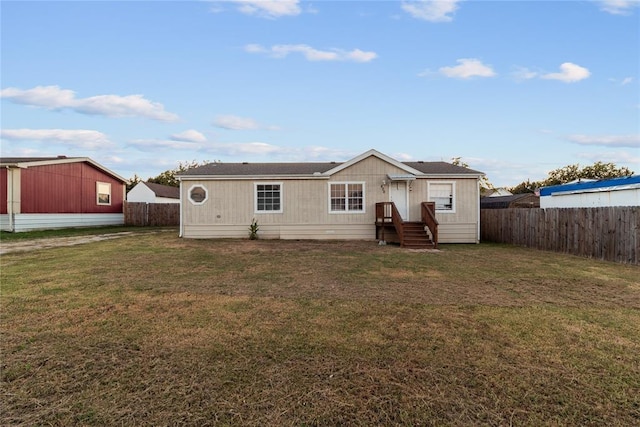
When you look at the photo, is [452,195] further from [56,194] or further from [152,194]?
[152,194]

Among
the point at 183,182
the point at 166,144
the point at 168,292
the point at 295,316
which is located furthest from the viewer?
the point at 166,144

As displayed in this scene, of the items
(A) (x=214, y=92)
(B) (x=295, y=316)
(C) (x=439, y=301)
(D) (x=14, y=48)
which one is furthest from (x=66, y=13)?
(C) (x=439, y=301)

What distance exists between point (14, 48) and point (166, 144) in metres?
24.8

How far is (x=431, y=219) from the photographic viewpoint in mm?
12984

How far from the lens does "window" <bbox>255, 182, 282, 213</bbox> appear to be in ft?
48.6

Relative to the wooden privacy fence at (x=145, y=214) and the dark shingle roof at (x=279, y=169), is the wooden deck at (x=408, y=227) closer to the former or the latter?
the dark shingle roof at (x=279, y=169)

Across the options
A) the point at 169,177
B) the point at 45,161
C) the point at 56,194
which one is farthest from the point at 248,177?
the point at 169,177

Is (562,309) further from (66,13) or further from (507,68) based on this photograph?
(66,13)

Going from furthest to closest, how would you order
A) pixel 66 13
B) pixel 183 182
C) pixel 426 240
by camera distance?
pixel 183 182 → pixel 426 240 → pixel 66 13

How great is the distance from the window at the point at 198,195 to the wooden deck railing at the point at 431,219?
9.62 meters

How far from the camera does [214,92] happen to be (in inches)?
643

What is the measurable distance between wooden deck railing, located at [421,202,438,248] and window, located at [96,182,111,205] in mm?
20659

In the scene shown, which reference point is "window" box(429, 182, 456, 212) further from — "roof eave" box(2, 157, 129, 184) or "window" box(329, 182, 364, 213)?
"roof eave" box(2, 157, 129, 184)

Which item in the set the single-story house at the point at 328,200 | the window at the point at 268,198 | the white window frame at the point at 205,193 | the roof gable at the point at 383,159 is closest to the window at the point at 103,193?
the single-story house at the point at 328,200
